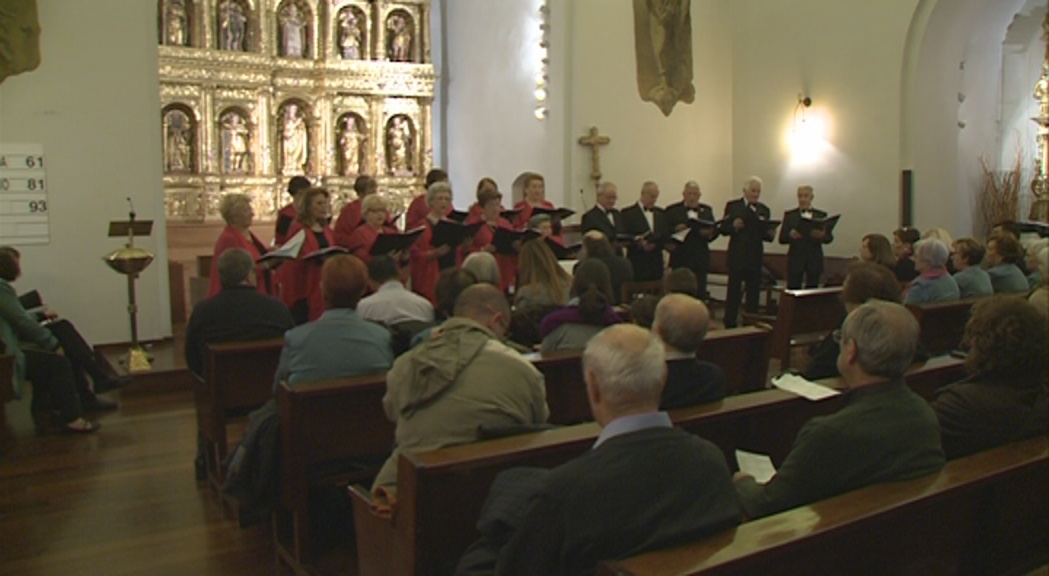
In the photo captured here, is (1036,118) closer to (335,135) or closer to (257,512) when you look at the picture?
(335,135)

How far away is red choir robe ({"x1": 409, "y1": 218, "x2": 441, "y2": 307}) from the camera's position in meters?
7.05

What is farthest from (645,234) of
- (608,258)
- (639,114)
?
(639,114)

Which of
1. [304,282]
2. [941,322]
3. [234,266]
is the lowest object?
[941,322]

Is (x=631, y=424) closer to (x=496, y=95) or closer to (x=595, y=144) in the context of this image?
(x=595, y=144)

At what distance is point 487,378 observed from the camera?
2818mm

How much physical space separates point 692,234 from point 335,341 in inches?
258

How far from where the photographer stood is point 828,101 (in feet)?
36.6

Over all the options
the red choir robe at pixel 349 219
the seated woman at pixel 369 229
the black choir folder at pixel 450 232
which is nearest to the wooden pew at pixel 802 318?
the black choir folder at pixel 450 232

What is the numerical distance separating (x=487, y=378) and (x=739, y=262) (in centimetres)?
739

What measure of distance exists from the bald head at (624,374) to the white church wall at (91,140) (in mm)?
7394

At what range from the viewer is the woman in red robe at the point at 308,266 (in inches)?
249

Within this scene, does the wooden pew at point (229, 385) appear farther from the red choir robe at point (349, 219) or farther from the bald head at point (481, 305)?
the red choir robe at point (349, 219)

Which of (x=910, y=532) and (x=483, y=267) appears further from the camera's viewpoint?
(x=483, y=267)

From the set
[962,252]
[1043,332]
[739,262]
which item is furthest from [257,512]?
[739,262]
